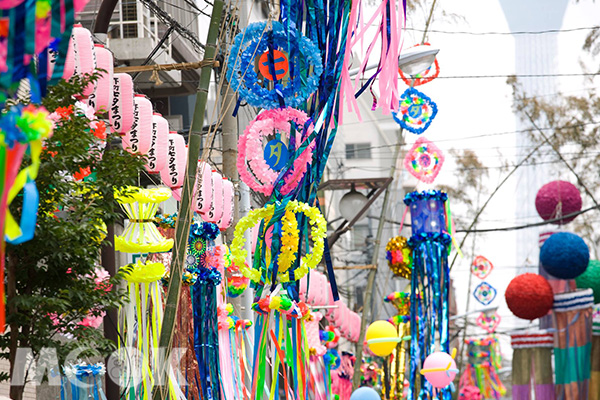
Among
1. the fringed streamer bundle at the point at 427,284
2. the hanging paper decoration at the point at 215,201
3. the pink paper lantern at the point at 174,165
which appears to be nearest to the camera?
the pink paper lantern at the point at 174,165

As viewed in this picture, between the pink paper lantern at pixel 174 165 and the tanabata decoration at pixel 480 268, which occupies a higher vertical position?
the pink paper lantern at pixel 174 165

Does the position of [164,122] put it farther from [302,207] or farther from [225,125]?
[302,207]

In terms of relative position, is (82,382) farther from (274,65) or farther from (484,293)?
(484,293)

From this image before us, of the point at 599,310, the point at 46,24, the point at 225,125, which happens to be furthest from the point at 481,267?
the point at 46,24

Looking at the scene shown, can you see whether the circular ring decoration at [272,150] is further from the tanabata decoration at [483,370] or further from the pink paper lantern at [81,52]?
the tanabata decoration at [483,370]

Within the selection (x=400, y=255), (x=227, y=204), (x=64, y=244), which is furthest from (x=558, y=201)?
(x=64, y=244)

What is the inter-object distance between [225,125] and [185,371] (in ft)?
10.2

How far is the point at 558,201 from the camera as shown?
15.9m

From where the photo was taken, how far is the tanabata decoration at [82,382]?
671cm

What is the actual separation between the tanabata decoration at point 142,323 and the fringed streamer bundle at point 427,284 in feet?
10.8

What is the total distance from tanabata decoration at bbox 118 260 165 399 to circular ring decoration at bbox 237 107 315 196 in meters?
2.16

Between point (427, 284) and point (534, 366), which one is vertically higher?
point (427, 284)

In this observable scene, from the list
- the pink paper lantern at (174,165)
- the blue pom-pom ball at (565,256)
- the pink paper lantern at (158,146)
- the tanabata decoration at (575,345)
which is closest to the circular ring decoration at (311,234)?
the pink paper lantern at (158,146)

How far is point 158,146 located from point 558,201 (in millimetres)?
8955
